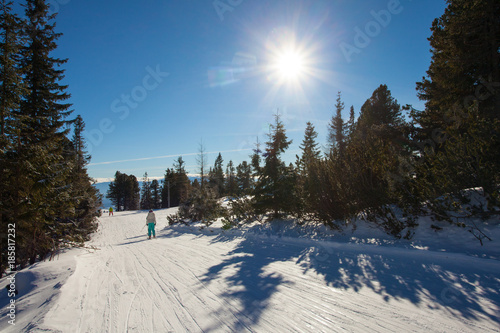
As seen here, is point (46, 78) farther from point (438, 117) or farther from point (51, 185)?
point (438, 117)

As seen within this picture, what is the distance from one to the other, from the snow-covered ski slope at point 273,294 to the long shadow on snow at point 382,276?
2 cm

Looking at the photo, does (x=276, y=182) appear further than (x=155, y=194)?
No

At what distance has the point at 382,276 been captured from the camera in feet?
15.5

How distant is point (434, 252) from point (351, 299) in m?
3.75

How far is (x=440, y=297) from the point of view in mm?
3646

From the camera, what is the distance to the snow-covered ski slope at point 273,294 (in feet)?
10.5

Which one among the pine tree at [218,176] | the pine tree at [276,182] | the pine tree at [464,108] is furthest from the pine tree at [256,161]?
the pine tree at [218,176]

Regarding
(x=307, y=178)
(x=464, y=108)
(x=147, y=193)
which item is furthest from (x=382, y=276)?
(x=147, y=193)

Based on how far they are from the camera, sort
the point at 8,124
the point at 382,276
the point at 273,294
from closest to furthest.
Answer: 1. the point at 273,294
2. the point at 382,276
3. the point at 8,124

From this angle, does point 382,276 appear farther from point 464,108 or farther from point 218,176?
point 218,176

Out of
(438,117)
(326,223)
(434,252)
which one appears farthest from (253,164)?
(438,117)

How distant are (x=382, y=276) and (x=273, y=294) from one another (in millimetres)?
2583

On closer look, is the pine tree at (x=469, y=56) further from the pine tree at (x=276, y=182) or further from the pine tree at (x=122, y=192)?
the pine tree at (x=122, y=192)

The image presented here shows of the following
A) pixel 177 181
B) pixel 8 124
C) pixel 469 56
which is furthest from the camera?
pixel 177 181
